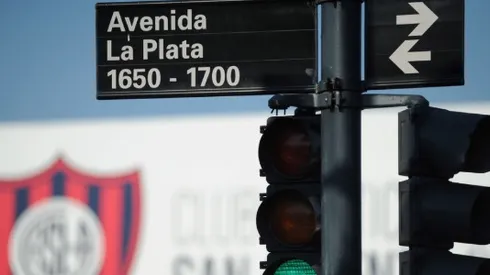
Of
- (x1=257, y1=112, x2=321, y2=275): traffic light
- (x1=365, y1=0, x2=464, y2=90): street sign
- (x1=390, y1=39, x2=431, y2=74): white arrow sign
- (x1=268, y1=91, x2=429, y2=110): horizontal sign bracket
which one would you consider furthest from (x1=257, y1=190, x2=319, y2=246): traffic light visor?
(x1=390, y1=39, x2=431, y2=74): white arrow sign

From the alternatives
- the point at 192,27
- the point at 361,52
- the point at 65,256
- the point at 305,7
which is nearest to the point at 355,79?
the point at 361,52

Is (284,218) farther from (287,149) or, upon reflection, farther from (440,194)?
(440,194)

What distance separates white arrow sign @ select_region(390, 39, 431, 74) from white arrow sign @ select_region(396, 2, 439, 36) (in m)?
0.05

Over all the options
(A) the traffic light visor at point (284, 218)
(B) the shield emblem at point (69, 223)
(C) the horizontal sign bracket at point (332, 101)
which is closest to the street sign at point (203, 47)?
(C) the horizontal sign bracket at point (332, 101)

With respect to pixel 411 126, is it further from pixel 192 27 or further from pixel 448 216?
pixel 192 27

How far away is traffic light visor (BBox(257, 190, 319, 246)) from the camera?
550 centimetres

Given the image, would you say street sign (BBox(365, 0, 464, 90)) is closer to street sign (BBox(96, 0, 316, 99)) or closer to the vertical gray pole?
the vertical gray pole

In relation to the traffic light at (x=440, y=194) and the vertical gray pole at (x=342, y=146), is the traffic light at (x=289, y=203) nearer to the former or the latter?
the vertical gray pole at (x=342, y=146)

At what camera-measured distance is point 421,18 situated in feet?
18.7

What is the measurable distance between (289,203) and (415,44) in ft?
2.96

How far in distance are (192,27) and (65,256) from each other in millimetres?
7225

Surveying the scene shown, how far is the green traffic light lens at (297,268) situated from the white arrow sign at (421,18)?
111 cm

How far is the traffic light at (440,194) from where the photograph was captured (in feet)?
17.5

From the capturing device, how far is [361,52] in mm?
5746
